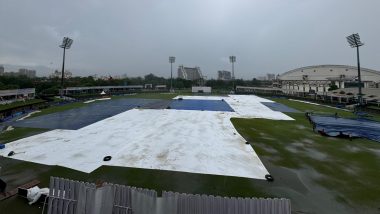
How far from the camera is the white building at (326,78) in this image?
75.0 m

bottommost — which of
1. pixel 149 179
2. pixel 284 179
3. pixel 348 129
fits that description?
pixel 284 179

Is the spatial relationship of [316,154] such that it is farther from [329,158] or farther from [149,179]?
[149,179]

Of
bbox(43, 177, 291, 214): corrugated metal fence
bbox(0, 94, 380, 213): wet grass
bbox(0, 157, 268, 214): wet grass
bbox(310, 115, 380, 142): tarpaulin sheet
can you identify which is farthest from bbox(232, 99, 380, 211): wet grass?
bbox(43, 177, 291, 214): corrugated metal fence

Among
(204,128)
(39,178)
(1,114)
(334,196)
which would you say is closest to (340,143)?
(334,196)

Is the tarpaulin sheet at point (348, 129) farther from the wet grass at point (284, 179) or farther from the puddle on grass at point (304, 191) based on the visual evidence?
the puddle on grass at point (304, 191)

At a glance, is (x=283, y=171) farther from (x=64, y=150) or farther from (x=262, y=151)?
(x=64, y=150)

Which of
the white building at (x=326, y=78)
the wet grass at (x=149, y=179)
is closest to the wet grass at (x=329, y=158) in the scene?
the wet grass at (x=149, y=179)

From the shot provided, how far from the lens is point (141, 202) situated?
646 centimetres

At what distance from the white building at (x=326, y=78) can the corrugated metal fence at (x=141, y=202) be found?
7464 cm

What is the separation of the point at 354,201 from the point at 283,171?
3.52 m

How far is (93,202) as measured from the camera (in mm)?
6586

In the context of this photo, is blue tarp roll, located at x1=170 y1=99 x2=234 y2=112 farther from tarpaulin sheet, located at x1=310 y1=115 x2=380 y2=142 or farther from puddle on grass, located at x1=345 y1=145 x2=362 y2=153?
puddle on grass, located at x1=345 y1=145 x2=362 y2=153

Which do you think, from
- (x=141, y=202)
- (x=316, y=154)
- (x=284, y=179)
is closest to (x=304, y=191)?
(x=284, y=179)

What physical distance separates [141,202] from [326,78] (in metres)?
98.6
